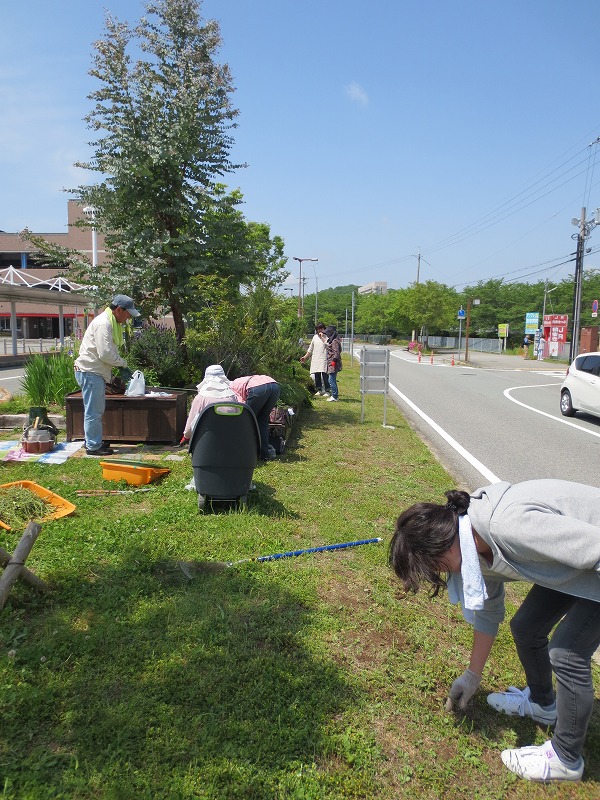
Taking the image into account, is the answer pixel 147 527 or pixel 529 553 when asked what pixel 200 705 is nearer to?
pixel 529 553

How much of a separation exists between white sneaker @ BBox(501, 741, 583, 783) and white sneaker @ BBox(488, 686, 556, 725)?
0.90ft

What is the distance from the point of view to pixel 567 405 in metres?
12.9

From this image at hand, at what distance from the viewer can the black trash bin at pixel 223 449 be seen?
4691mm

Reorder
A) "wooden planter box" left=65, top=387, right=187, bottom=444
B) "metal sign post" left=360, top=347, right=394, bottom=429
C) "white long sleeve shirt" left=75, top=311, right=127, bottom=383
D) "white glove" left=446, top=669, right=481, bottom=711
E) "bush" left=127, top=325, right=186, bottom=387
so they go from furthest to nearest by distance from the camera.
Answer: "metal sign post" left=360, top=347, right=394, bottom=429 → "bush" left=127, top=325, right=186, bottom=387 → "wooden planter box" left=65, top=387, right=187, bottom=444 → "white long sleeve shirt" left=75, top=311, right=127, bottom=383 → "white glove" left=446, top=669, right=481, bottom=711

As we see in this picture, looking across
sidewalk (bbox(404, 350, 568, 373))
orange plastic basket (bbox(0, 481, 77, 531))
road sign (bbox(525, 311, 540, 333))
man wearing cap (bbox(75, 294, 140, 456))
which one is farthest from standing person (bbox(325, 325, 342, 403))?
road sign (bbox(525, 311, 540, 333))

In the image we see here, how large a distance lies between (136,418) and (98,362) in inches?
38.4

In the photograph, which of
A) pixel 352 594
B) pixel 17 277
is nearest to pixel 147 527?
pixel 352 594

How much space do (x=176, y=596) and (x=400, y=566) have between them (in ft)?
5.70

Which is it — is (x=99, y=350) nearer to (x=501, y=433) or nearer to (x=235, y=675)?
(x=235, y=675)

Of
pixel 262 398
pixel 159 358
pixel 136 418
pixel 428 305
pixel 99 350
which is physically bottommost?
pixel 136 418

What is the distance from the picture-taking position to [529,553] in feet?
6.97

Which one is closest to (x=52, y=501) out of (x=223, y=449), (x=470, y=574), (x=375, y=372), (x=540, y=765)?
(x=223, y=449)

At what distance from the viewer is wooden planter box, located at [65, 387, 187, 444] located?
7.56m

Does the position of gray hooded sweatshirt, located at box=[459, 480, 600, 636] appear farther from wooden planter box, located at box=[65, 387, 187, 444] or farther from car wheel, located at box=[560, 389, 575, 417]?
car wheel, located at box=[560, 389, 575, 417]
